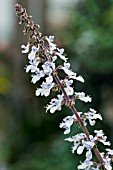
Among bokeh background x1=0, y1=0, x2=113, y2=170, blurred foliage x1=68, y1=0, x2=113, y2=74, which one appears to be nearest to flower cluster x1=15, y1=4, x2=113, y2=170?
bokeh background x1=0, y1=0, x2=113, y2=170

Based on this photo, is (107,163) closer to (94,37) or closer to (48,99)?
(94,37)

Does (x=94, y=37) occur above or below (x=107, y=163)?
above

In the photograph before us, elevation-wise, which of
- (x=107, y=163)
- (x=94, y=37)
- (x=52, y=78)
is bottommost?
(x=107, y=163)

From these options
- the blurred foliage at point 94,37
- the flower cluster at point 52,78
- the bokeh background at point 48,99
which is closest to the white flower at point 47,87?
the flower cluster at point 52,78

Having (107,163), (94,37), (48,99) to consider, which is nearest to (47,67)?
(107,163)

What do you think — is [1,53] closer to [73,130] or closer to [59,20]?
[59,20]

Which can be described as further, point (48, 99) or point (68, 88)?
point (48, 99)

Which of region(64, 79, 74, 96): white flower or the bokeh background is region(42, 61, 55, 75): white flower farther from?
the bokeh background

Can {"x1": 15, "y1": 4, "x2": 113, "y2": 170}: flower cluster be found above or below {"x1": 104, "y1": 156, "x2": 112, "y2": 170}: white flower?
above
